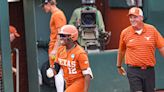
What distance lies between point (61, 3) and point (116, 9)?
1127 mm

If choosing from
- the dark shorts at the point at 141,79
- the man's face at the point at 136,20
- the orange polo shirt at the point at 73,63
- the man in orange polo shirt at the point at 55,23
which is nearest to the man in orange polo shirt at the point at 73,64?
the orange polo shirt at the point at 73,63

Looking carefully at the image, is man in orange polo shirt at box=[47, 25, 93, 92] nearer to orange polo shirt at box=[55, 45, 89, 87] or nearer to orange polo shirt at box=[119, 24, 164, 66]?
orange polo shirt at box=[55, 45, 89, 87]

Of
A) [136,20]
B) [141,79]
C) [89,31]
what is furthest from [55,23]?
[141,79]

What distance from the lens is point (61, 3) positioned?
30.5ft

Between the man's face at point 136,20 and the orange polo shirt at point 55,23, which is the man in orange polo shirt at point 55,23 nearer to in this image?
the orange polo shirt at point 55,23

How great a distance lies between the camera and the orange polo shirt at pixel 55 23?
27.4 ft

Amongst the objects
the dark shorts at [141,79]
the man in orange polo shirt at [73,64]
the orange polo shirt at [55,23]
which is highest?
the orange polo shirt at [55,23]

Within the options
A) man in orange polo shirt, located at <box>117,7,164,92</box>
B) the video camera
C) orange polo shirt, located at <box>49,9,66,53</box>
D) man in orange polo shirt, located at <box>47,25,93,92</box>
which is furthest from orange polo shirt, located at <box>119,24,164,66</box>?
the video camera

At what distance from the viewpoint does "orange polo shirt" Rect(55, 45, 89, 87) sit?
633 cm

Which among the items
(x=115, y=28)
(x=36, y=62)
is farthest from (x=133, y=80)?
(x=115, y=28)

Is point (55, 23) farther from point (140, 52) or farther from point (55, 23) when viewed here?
point (140, 52)

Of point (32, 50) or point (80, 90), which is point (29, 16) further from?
point (80, 90)

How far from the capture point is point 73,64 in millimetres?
6344

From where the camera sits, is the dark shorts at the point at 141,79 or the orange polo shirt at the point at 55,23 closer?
the dark shorts at the point at 141,79
